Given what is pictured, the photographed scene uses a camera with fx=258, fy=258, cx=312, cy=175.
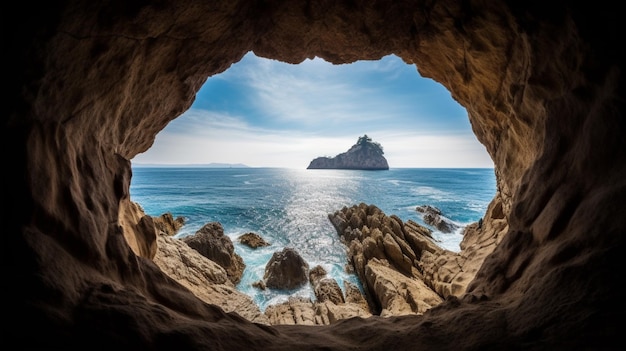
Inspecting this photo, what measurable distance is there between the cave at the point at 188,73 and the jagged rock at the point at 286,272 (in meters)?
12.7

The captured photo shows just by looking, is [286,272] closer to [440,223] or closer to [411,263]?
[411,263]

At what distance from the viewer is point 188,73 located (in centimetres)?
772

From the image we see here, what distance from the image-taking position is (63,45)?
4.00m

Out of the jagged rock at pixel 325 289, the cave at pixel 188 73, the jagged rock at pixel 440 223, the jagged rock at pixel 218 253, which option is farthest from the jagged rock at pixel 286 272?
the jagged rock at pixel 440 223

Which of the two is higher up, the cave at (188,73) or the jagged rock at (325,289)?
the cave at (188,73)

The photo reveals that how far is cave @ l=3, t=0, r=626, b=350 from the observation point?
10.3 feet

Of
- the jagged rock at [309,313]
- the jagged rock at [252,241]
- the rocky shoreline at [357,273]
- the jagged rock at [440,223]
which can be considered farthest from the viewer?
the jagged rock at [440,223]

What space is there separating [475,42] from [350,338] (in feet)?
25.2

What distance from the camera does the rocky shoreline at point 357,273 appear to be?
11781 mm

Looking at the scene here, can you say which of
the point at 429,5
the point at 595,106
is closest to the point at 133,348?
the point at 595,106

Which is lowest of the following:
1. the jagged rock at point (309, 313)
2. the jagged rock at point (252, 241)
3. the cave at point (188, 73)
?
the jagged rock at point (252, 241)

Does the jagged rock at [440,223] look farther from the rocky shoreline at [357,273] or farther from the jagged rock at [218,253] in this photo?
the jagged rock at [218,253]

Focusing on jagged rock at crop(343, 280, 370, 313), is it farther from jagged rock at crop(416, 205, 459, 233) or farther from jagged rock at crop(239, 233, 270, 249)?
jagged rock at crop(416, 205, 459, 233)

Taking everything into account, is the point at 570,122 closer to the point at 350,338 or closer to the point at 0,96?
the point at 350,338
